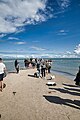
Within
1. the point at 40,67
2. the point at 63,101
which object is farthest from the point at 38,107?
the point at 40,67

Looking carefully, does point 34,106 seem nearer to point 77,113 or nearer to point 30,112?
point 30,112

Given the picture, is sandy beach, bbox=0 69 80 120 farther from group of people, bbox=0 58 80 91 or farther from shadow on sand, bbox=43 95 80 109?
group of people, bbox=0 58 80 91

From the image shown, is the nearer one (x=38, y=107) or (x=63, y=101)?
(x=38, y=107)

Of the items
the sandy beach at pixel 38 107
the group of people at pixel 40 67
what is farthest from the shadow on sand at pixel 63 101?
the group of people at pixel 40 67

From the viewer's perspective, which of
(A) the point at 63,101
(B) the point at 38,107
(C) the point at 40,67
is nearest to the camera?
(B) the point at 38,107

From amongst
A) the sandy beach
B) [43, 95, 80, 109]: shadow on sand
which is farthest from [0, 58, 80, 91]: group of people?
[43, 95, 80, 109]: shadow on sand

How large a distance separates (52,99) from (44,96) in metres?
0.94

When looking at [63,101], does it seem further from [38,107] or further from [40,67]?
[40,67]

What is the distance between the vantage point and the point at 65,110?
364 inches

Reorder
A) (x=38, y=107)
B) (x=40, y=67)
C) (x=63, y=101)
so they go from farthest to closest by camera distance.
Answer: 1. (x=40, y=67)
2. (x=63, y=101)
3. (x=38, y=107)

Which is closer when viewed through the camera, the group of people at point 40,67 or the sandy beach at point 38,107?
the sandy beach at point 38,107

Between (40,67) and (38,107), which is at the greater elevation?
(40,67)

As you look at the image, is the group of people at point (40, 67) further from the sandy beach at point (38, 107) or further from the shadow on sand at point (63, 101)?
the shadow on sand at point (63, 101)

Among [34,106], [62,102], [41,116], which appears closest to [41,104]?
[34,106]
